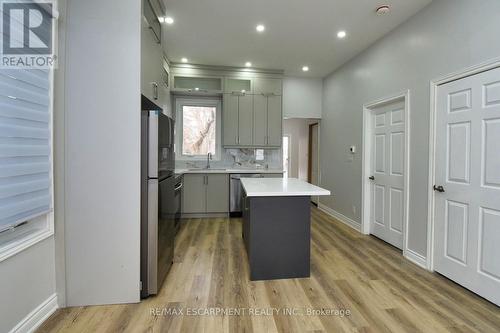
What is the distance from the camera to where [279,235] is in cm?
232

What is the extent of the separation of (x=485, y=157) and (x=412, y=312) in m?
1.45

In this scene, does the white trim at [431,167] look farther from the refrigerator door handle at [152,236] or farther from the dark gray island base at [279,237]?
the refrigerator door handle at [152,236]

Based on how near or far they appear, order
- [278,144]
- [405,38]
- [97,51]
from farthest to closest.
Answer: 1. [278,144]
2. [405,38]
3. [97,51]

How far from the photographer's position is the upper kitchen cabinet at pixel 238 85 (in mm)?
4695

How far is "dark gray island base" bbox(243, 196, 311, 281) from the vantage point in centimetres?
230

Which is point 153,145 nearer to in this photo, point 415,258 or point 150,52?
point 150,52

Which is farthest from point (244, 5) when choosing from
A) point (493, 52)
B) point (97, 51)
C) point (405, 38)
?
point (493, 52)

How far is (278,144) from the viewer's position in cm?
487

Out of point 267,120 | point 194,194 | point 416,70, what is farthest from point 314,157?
point 416,70

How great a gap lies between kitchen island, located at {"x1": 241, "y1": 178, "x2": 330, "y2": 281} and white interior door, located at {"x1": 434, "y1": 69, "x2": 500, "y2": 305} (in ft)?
4.28

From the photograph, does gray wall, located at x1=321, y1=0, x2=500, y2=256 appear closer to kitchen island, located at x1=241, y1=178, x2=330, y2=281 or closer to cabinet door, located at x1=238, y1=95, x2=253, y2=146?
kitchen island, located at x1=241, y1=178, x2=330, y2=281

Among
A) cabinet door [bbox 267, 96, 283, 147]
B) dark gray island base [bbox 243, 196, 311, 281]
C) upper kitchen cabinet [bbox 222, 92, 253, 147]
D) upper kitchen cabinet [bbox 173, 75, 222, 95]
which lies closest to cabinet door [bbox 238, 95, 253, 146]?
upper kitchen cabinet [bbox 222, 92, 253, 147]

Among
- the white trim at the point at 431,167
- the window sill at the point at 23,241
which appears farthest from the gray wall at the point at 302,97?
the window sill at the point at 23,241

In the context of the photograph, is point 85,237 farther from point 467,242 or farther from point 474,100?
point 474,100
